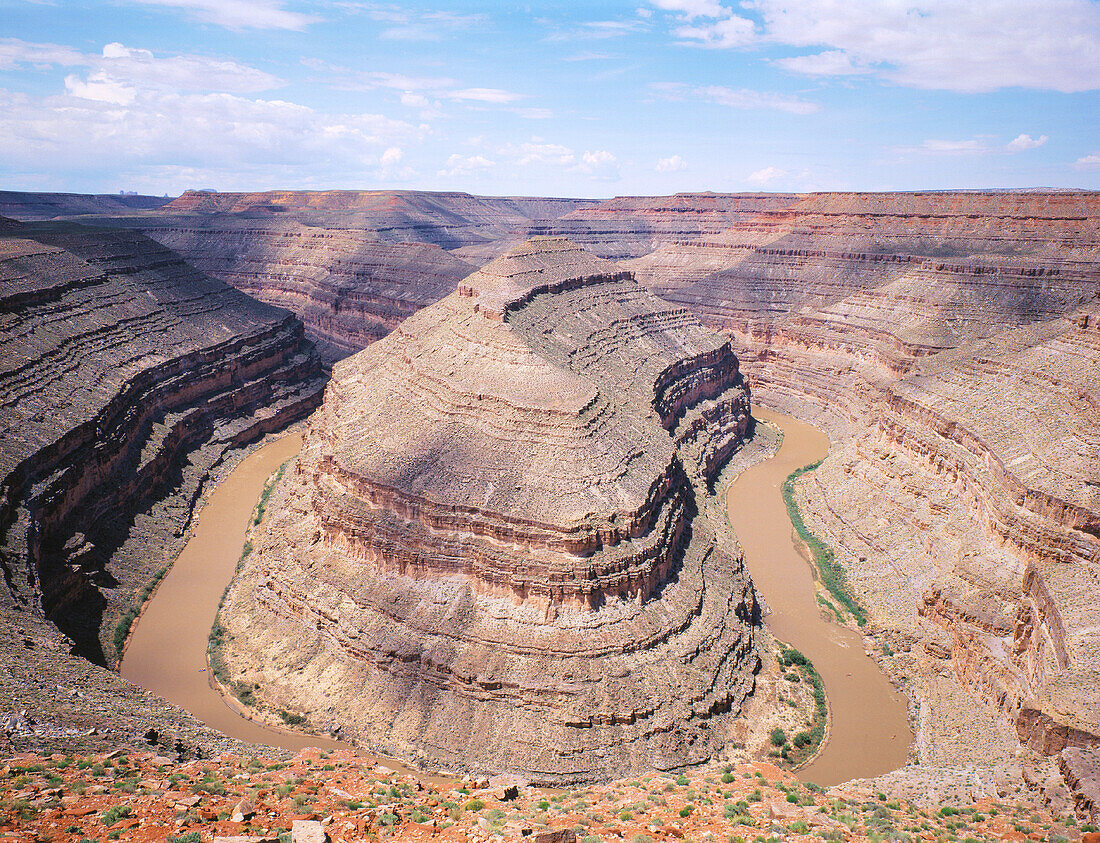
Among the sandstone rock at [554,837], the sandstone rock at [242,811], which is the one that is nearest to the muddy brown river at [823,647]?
the sandstone rock at [554,837]

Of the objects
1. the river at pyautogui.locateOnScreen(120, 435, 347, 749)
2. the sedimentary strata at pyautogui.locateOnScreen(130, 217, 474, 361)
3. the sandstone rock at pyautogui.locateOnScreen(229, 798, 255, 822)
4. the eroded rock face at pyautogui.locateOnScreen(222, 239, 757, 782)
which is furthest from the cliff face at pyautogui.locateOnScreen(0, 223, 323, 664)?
the sandstone rock at pyautogui.locateOnScreen(229, 798, 255, 822)

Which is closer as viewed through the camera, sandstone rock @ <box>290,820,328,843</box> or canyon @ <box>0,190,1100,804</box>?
sandstone rock @ <box>290,820,328,843</box>

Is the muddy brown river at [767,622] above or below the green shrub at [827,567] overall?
below

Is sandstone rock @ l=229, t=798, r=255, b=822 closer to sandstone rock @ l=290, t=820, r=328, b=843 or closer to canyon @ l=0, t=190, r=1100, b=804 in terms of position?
sandstone rock @ l=290, t=820, r=328, b=843

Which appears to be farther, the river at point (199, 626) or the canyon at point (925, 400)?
the canyon at point (925, 400)

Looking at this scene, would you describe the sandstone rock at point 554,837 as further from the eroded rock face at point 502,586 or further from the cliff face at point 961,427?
the cliff face at point 961,427

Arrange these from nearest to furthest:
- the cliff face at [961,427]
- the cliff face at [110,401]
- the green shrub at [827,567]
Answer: the cliff face at [961,427]
the cliff face at [110,401]
the green shrub at [827,567]
